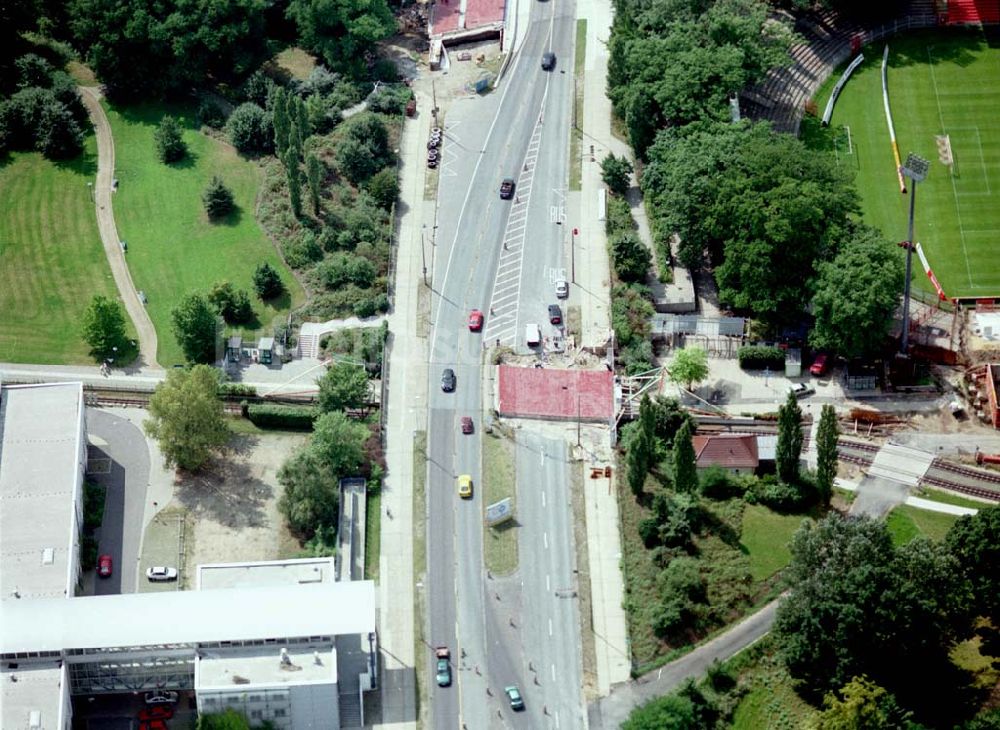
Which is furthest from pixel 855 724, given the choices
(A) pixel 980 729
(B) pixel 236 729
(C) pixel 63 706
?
(C) pixel 63 706

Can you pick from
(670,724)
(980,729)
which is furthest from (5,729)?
(980,729)

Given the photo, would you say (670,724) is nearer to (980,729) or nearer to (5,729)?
(980,729)

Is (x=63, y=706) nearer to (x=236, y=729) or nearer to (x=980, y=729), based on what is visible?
(x=236, y=729)

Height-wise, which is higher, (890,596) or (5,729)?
(890,596)

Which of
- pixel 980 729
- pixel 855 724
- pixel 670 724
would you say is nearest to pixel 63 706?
pixel 670 724

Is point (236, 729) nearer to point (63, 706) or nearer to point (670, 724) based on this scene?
point (63, 706)
